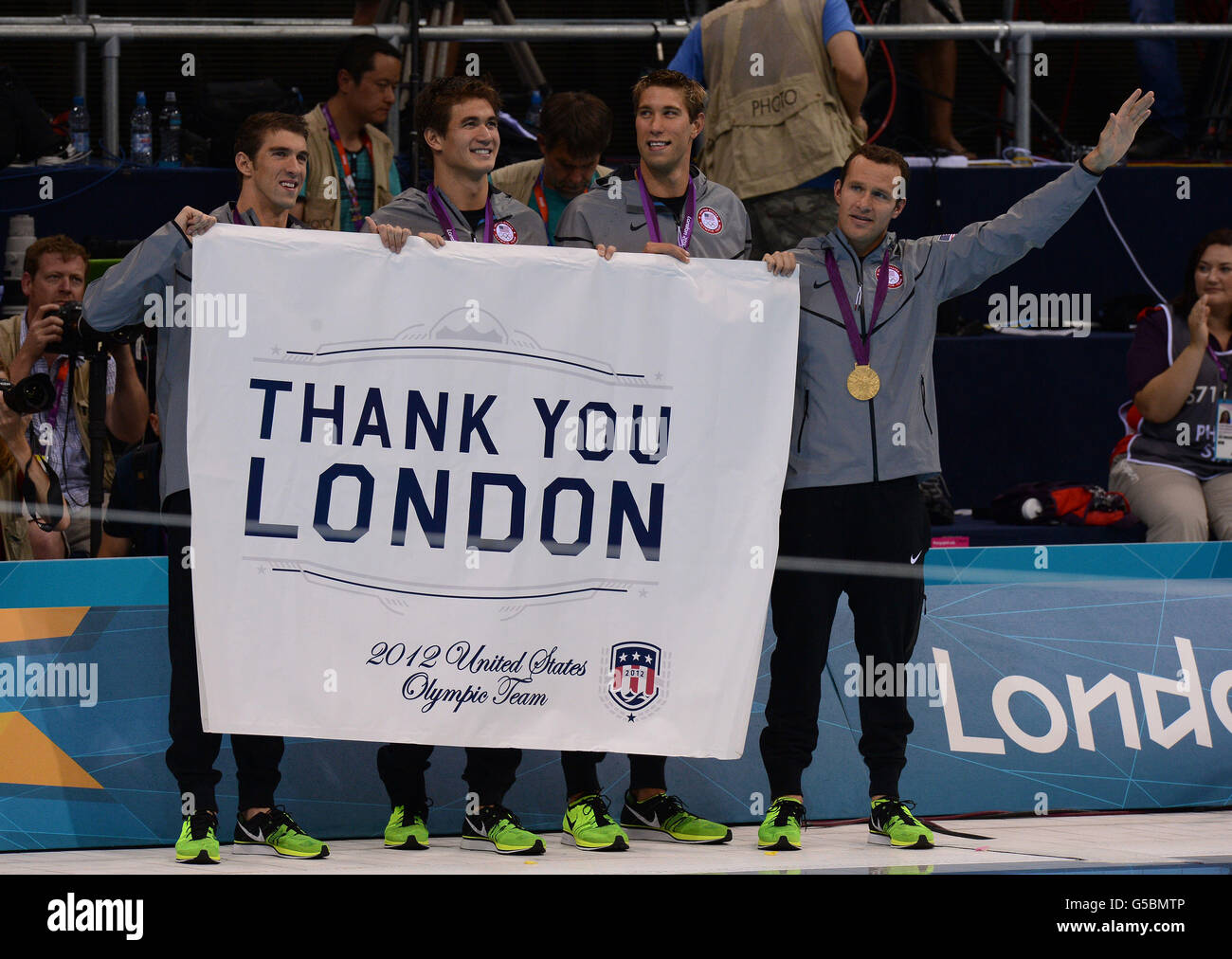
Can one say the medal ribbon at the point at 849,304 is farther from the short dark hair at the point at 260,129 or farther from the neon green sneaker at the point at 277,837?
the neon green sneaker at the point at 277,837

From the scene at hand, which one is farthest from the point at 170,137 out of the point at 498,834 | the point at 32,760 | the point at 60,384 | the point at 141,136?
the point at 498,834

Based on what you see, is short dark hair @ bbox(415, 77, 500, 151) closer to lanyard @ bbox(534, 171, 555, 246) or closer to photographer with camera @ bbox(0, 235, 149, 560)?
lanyard @ bbox(534, 171, 555, 246)

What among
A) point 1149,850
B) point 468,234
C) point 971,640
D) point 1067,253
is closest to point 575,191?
point 468,234

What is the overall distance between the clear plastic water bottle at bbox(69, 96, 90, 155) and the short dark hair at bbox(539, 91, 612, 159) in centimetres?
304

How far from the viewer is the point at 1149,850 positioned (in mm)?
4625

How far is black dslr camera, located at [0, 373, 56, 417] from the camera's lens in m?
5.14

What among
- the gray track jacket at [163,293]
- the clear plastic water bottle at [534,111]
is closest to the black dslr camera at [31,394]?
the gray track jacket at [163,293]

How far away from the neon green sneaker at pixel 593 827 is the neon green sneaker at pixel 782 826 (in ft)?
1.31

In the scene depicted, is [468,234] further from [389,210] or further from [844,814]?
[844,814]

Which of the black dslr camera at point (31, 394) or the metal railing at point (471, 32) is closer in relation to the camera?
the black dslr camera at point (31, 394)

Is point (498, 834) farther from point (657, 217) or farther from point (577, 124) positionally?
point (577, 124)

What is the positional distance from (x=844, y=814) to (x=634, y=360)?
1.67 m

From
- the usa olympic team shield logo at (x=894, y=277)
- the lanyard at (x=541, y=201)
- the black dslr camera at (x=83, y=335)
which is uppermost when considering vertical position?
the lanyard at (x=541, y=201)

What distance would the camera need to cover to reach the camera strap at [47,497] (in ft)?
17.6
